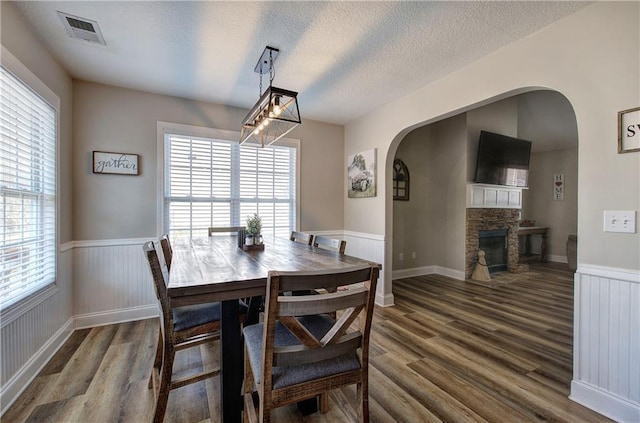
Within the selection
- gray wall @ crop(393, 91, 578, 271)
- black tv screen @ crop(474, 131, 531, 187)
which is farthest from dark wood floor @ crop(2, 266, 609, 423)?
black tv screen @ crop(474, 131, 531, 187)

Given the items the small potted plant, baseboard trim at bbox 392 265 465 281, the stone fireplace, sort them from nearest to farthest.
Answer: the small potted plant
the stone fireplace
baseboard trim at bbox 392 265 465 281

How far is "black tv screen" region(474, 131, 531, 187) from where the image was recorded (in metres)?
4.64

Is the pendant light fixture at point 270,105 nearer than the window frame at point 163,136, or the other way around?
the pendant light fixture at point 270,105

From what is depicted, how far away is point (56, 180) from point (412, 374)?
3.35m

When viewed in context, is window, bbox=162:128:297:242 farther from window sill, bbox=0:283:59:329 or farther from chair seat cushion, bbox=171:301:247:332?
chair seat cushion, bbox=171:301:247:332

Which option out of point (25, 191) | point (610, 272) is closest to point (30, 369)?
point (25, 191)

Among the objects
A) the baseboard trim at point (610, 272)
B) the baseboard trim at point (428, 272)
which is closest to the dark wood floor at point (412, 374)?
the baseboard trim at point (610, 272)

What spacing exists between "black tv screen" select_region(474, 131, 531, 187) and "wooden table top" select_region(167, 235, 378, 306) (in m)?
3.78

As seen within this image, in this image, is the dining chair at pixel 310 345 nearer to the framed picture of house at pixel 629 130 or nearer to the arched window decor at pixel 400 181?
the framed picture of house at pixel 629 130

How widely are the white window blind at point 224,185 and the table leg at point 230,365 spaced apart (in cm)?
231

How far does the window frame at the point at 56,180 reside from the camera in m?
1.71

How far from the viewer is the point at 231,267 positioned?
1.62 metres

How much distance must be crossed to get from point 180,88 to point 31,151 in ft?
4.79

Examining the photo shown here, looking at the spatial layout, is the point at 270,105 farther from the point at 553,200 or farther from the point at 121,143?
the point at 553,200
